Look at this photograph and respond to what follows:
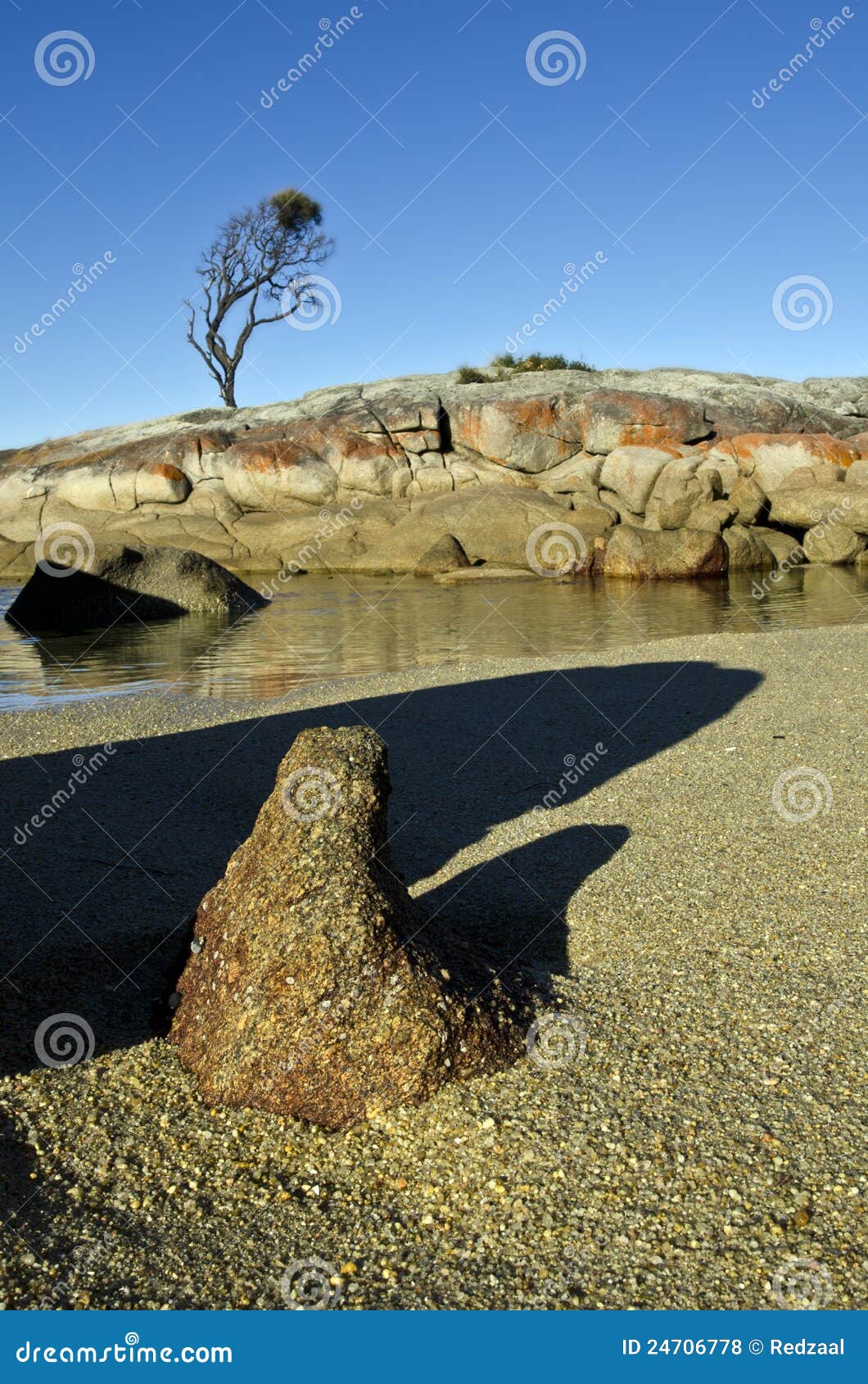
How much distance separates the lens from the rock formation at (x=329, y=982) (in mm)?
3518

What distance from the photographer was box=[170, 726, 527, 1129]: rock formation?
3.52 metres

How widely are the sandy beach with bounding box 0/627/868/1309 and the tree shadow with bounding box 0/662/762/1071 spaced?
25 mm

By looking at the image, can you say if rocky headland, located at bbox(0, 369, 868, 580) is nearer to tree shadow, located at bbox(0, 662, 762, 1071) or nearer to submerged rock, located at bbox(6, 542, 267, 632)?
submerged rock, located at bbox(6, 542, 267, 632)

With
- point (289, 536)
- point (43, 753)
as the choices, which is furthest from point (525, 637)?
point (289, 536)

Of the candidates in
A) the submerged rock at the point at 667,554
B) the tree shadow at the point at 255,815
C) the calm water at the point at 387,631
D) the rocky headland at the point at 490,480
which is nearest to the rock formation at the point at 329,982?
the tree shadow at the point at 255,815

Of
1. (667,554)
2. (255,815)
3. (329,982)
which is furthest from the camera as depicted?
(667,554)

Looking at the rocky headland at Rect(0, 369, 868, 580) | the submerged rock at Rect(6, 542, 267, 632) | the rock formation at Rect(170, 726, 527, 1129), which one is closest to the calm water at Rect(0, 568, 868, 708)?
the submerged rock at Rect(6, 542, 267, 632)

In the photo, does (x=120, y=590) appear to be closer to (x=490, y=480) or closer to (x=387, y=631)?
(x=387, y=631)

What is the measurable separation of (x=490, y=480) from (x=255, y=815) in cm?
2754

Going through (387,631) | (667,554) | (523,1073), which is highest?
(667,554)

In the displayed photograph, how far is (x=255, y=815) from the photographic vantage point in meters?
6.78

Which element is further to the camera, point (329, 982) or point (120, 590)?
point (120, 590)

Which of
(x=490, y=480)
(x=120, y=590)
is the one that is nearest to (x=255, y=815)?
(x=120, y=590)

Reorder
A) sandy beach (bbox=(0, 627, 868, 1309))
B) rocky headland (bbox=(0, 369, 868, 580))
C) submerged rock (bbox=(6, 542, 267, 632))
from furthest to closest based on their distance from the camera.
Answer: rocky headland (bbox=(0, 369, 868, 580))
submerged rock (bbox=(6, 542, 267, 632))
sandy beach (bbox=(0, 627, 868, 1309))
